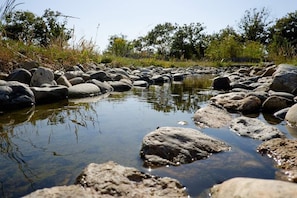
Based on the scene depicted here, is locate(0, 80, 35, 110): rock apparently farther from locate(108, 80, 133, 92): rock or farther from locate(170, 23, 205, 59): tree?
locate(170, 23, 205, 59): tree

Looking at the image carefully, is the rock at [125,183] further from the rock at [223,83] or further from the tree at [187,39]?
the tree at [187,39]

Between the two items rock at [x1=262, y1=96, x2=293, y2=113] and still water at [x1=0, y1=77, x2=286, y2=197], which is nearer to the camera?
still water at [x1=0, y1=77, x2=286, y2=197]

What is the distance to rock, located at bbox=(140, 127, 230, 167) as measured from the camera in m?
1.71

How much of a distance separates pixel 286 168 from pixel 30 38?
6.51m

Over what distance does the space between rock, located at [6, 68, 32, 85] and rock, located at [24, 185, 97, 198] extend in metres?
3.43

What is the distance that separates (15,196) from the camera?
1.27 meters

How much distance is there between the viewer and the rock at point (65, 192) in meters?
1.16

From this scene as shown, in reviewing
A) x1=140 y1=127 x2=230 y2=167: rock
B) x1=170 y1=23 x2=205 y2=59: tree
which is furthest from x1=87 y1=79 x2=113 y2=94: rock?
x1=170 y1=23 x2=205 y2=59: tree

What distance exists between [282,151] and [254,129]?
0.55m

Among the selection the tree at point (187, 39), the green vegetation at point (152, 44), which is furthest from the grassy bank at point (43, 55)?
the tree at point (187, 39)

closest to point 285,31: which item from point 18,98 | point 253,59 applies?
point 253,59

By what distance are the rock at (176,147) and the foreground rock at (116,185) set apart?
26 centimetres

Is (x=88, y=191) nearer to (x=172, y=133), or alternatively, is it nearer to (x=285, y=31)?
(x=172, y=133)

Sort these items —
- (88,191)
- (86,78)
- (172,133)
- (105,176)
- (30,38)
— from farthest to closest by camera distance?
1. (30,38)
2. (86,78)
3. (172,133)
4. (105,176)
5. (88,191)
